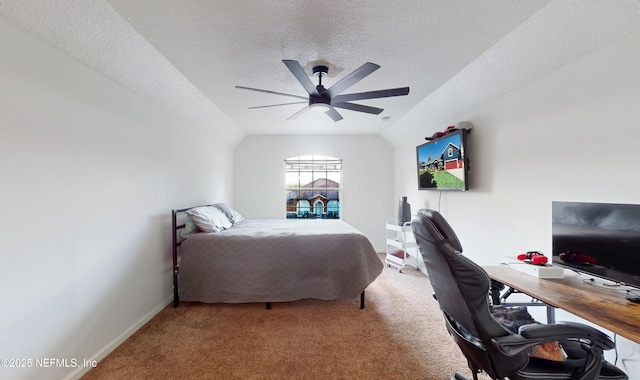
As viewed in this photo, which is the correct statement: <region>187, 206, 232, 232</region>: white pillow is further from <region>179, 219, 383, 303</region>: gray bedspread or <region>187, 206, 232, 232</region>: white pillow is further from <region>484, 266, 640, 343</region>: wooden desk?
<region>484, 266, 640, 343</region>: wooden desk

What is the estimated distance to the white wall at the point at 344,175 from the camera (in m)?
A: 5.18

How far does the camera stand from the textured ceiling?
1.53m

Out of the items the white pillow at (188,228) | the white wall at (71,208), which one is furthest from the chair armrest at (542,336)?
the white pillow at (188,228)

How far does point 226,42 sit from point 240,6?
44 cm

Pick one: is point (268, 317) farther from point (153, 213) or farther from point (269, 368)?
point (153, 213)

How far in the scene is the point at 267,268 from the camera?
2.75 metres

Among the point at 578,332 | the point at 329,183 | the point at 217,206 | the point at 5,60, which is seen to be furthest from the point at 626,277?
the point at 329,183

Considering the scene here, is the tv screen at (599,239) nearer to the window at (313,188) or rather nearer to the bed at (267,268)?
the bed at (267,268)

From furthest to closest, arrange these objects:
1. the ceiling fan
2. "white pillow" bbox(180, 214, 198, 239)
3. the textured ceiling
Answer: "white pillow" bbox(180, 214, 198, 239) < the ceiling fan < the textured ceiling

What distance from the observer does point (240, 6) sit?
156 centimetres

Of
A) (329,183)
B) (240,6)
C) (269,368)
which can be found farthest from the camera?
(329,183)

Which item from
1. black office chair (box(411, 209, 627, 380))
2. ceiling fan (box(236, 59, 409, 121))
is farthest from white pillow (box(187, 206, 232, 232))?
black office chair (box(411, 209, 627, 380))

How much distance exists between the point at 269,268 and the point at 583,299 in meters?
2.43

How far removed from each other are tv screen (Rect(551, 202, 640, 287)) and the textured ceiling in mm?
1093
